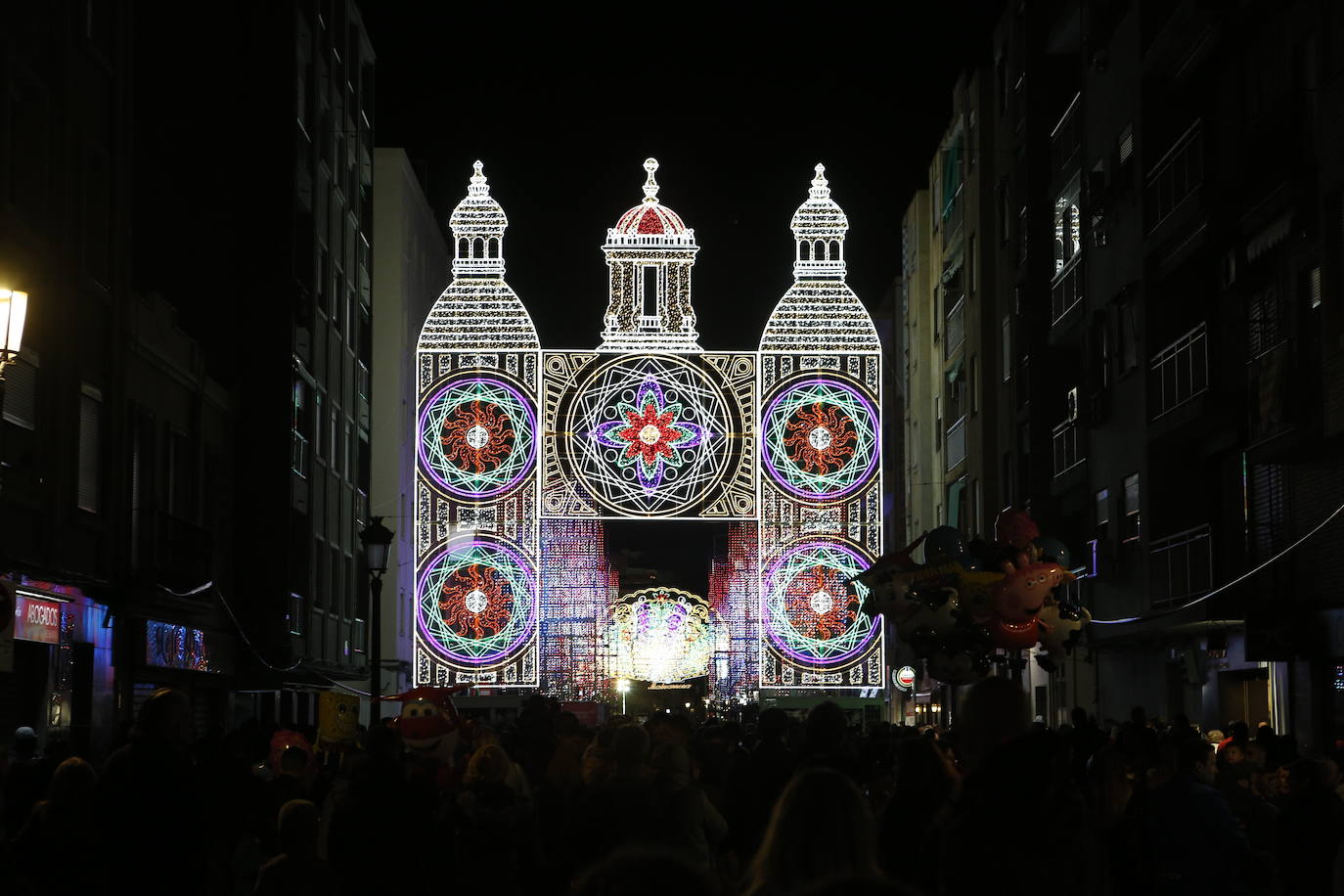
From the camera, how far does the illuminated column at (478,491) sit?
42875 mm

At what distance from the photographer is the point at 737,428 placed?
43.1 metres
